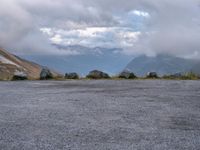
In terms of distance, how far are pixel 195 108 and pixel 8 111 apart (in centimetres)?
716

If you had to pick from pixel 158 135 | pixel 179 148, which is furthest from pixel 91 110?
pixel 179 148

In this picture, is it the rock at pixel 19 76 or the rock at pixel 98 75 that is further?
the rock at pixel 98 75

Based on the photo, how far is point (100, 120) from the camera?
52.3 ft

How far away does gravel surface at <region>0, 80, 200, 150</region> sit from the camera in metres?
12.5

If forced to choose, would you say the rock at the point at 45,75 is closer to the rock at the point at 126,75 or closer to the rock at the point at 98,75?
the rock at the point at 98,75

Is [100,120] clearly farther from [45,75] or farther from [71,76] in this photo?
[71,76]

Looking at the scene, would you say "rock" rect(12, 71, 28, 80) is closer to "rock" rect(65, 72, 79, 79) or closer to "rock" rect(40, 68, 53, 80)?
"rock" rect(40, 68, 53, 80)

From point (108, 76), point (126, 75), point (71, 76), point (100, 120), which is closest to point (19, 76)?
point (71, 76)

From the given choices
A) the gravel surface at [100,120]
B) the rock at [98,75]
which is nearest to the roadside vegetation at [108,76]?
the rock at [98,75]

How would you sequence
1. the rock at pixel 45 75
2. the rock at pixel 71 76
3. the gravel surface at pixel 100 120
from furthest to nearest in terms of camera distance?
the rock at pixel 71 76 < the rock at pixel 45 75 < the gravel surface at pixel 100 120

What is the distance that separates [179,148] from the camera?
39.2ft

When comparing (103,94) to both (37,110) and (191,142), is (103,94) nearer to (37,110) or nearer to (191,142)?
(37,110)

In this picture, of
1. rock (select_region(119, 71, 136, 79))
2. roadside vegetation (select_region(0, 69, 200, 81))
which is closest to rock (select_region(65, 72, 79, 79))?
roadside vegetation (select_region(0, 69, 200, 81))

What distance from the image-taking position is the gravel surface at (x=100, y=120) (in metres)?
12.5
